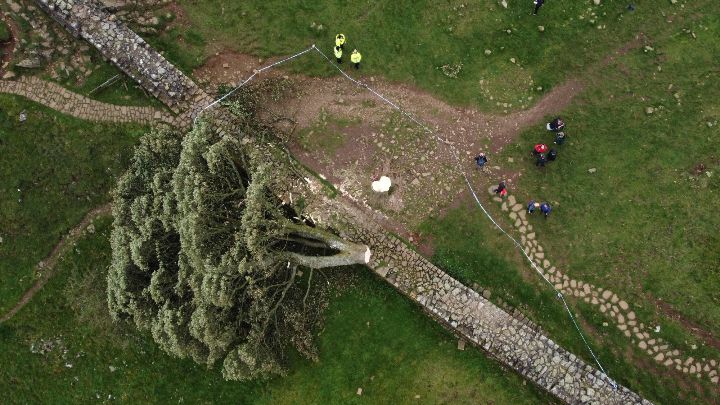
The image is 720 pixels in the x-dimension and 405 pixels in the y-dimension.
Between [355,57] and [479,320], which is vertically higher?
[355,57]

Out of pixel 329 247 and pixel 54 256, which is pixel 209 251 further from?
pixel 54 256

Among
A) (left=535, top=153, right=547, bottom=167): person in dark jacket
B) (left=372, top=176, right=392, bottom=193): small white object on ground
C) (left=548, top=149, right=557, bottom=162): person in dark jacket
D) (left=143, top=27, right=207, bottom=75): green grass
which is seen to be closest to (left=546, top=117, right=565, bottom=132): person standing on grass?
(left=548, top=149, right=557, bottom=162): person in dark jacket

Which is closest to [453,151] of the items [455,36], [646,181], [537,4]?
[455,36]

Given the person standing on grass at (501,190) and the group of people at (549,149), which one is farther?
the group of people at (549,149)

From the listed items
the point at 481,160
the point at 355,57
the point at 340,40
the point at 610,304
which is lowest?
the point at 610,304

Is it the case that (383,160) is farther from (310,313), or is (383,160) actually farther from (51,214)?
(51,214)

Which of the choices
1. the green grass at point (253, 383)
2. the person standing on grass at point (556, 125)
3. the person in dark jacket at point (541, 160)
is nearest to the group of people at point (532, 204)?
the person in dark jacket at point (541, 160)

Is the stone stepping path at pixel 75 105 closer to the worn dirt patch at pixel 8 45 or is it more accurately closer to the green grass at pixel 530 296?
the worn dirt patch at pixel 8 45
